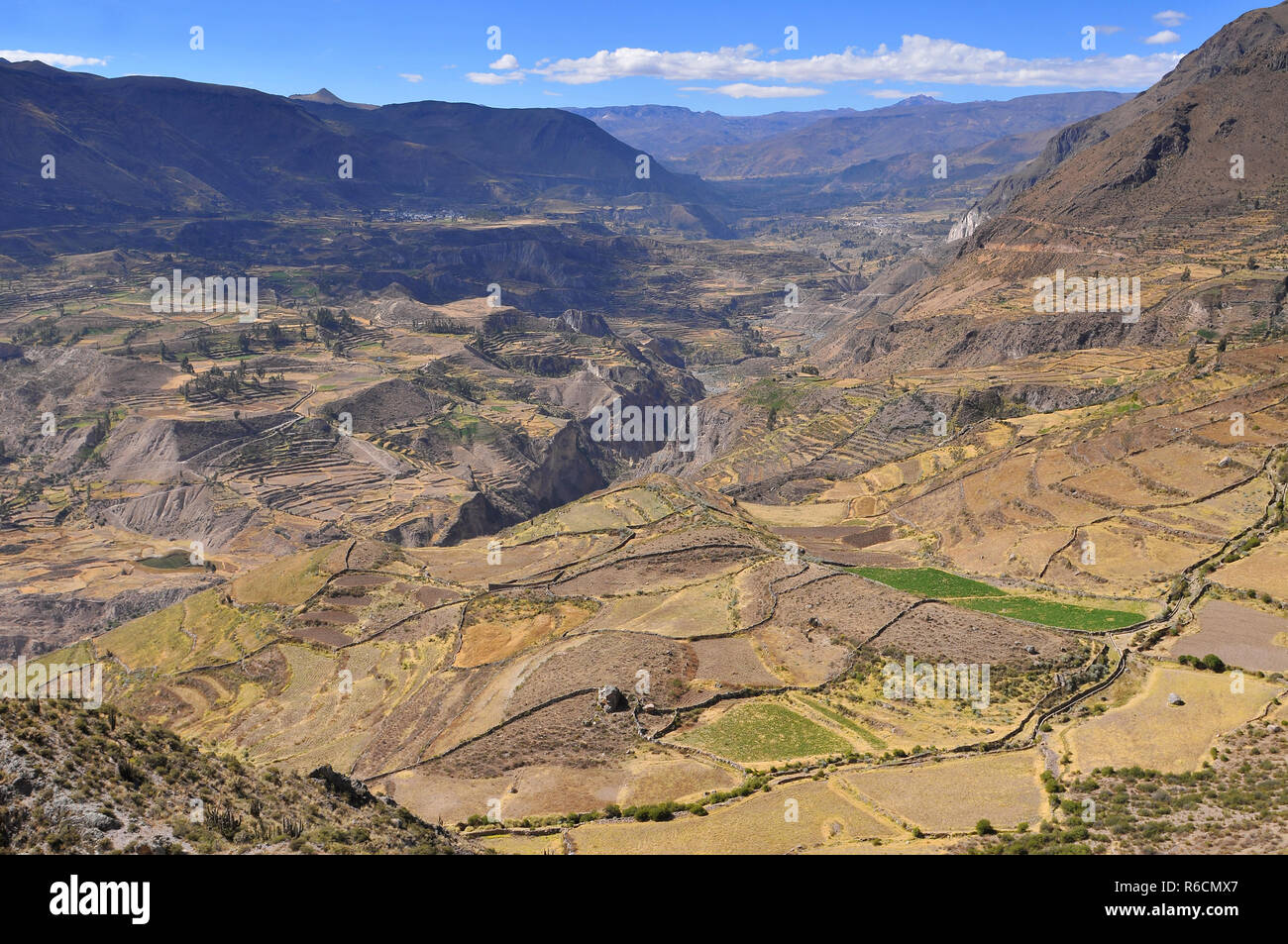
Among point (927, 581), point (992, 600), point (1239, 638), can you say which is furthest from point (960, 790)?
point (927, 581)

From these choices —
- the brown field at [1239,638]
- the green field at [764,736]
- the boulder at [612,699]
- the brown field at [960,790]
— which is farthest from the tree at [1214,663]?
the boulder at [612,699]

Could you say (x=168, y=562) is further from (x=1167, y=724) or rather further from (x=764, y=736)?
(x=1167, y=724)

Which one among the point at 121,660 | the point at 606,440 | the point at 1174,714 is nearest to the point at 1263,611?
the point at 1174,714

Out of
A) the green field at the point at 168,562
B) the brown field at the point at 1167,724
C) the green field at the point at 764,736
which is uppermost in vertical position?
the brown field at the point at 1167,724

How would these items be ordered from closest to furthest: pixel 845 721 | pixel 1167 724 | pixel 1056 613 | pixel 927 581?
1. pixel 1167 724
2. pixel 845 721
3. pixel 1056 613
4. pixel 927 581

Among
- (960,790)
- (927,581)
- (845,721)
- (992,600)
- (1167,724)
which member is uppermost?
(927,581)

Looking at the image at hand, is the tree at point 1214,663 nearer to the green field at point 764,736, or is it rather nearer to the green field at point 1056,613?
the green field at point 1056,613

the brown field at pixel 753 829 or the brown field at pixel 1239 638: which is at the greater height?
the brown field at pixel 1239 638
